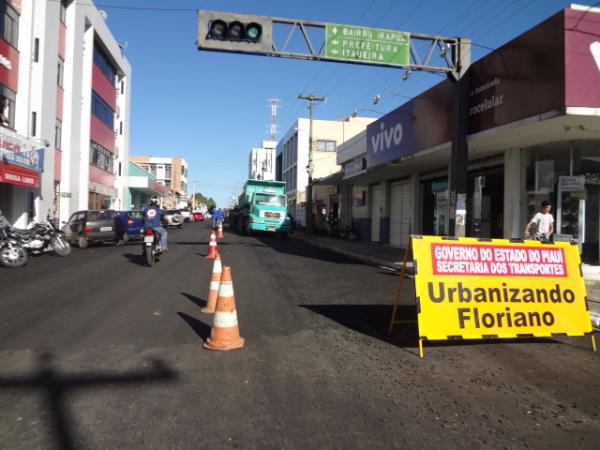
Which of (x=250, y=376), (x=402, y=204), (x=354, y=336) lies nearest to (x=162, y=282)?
(x=354, y=336)

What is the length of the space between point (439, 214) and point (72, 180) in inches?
832

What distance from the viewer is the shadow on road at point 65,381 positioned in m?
3.78

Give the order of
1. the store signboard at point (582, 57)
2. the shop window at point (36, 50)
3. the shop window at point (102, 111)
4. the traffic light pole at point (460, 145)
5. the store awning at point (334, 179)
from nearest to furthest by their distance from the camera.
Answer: the store signboard at point (582, 57), the traffic light pole at point (460, 145), the shop window at point (36, 50), the store awning at point (334, 179), the shop window at point (102, 111)

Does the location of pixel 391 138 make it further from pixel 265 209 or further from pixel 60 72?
pixel 60 72

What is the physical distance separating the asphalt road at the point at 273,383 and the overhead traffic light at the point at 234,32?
6.42 m

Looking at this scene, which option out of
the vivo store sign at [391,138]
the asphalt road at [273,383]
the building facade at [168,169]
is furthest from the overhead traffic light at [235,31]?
the building facade at [168,169]

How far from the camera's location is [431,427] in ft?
11.7

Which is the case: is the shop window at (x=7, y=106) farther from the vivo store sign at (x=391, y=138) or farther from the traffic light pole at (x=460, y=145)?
the traffic light pole at (x=460, y=145)

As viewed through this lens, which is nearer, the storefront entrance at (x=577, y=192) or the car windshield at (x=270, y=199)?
the storefront entrance at (x=577, y=192)

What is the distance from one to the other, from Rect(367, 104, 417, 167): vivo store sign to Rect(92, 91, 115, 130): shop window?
839 inches

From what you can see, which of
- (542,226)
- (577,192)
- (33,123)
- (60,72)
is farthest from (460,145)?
(60,72)

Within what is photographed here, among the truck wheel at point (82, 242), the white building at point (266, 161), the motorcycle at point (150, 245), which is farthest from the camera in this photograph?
the white building at point (266, 161)

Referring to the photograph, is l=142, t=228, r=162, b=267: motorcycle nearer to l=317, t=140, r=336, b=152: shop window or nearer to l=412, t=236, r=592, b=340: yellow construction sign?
l=412, t=236, r=592, b=340: yellow construction sign

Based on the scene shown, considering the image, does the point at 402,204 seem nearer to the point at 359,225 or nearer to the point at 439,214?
the point at 439,214
